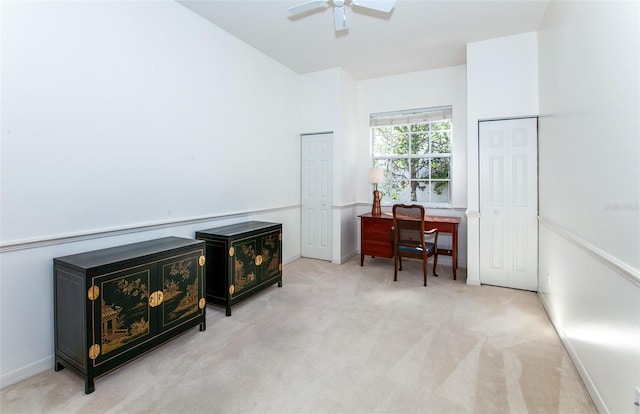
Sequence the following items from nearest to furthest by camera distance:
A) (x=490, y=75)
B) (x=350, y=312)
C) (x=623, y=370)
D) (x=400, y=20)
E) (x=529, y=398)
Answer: (x=623, y=370)
(x=529, y=398)
(x=350, y=312)
(x=400, y=20)
(x=490, y=75)

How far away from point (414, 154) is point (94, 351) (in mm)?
4586

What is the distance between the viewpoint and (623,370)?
1460mm

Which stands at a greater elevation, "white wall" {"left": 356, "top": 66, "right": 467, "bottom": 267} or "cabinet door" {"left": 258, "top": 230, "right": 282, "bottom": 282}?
"white wall" {"left": 356, "top": 66, "right": 467, "bottom": 267}

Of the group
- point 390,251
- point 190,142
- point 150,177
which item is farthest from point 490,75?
point 150,177

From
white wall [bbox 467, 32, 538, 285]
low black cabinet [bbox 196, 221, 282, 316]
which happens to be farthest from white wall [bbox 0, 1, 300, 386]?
white wall [bbox 467, 32, 538, 285]

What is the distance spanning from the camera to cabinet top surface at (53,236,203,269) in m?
1.97

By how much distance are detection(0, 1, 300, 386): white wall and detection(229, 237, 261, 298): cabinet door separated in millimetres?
552

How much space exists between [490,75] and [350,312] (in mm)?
3227

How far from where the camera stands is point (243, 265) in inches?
123

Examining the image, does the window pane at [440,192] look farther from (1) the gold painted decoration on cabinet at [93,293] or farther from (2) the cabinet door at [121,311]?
(1) the gold painted decoration on cabinet at [93,293]

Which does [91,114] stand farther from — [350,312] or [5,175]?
[350,312]

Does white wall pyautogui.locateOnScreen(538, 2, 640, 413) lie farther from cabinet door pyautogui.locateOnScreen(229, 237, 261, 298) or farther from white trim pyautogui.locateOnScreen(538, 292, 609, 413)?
cabinet door pyautogui.locateOnScreen(229, 237, 261, 298)

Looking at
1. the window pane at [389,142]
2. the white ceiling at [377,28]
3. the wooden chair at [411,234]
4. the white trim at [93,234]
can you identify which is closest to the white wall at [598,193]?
the white ceiling at [377,28]

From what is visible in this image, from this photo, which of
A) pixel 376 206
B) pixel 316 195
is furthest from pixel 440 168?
pixel 316 195
